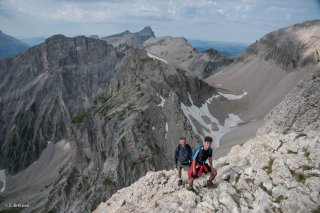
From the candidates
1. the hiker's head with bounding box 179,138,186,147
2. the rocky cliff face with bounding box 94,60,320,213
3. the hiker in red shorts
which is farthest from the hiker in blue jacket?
the rocky cliff face with bounding box 94,60,320,213

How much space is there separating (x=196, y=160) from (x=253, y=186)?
4115mm

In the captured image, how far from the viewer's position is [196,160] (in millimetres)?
25062

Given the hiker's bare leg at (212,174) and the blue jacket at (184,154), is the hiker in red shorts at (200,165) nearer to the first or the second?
the hiker's bare leg at (212,174)

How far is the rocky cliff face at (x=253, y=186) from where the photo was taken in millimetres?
23188

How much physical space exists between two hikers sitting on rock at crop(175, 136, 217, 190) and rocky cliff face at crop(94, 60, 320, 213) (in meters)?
1.11

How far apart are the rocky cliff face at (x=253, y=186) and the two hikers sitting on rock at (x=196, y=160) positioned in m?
1.11

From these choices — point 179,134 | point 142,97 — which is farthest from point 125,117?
point 179,134

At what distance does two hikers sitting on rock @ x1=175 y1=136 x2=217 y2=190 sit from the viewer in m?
24.6

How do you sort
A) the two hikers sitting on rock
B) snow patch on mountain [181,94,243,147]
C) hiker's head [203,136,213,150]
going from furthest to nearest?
snow patch on mountain [181,94,243,147] < the two hikers sitting on rock < hiker's head [203,136,213,150]

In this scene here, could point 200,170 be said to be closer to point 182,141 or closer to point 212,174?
point 212,174

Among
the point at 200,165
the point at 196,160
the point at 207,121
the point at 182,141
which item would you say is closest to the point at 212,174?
the point at 200,165

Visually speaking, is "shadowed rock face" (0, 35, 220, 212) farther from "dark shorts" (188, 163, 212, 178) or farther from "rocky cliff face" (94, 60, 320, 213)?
"dark shorts" (188, 163, 212, 178)

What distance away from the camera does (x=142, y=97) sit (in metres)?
123

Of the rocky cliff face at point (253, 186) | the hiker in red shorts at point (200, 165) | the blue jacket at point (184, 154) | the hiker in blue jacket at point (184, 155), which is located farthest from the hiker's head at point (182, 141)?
the rocky cliff face at point (253, 186)
